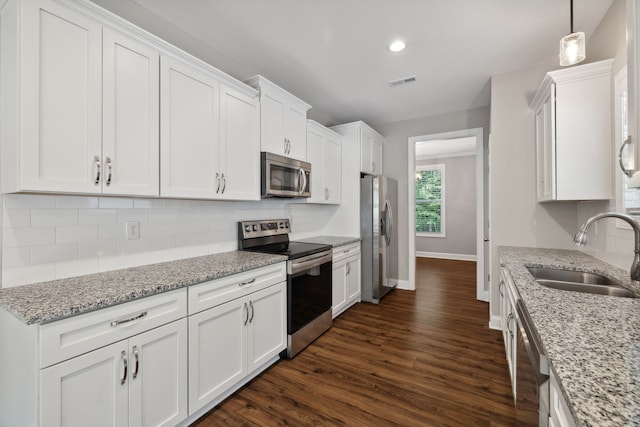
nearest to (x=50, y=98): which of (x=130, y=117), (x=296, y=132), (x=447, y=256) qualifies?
(x=130, y=117)

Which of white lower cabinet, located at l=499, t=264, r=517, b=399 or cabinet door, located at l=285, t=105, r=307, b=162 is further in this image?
cabinet door, located at l=285, t=105, r=307, b=162

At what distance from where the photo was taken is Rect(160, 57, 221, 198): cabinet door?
183cm

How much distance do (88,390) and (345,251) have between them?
2607 mm

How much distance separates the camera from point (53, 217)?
1571 mm

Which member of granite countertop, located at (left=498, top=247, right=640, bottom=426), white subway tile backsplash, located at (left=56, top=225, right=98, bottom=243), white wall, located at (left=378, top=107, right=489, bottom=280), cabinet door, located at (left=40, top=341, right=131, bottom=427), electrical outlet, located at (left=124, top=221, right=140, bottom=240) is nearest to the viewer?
granite countertop, located at (left=498, top=247, right=640, bottom=426)

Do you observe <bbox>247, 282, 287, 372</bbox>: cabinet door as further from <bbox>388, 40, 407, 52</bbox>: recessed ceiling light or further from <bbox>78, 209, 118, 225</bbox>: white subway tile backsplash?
<bbox>388, 40, 407, 52</bbox>: recessed ceiling light

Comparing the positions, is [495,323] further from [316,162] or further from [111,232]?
[111,232]

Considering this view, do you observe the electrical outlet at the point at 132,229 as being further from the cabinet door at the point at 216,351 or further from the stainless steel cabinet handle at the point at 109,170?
the cabinet door at the point at 216,351

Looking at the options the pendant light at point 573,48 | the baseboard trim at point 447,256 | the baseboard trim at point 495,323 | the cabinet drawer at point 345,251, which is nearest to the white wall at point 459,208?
the baseboard trim at point 447,256

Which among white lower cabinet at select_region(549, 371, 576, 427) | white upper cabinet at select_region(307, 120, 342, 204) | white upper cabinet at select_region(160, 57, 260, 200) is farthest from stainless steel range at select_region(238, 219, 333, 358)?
white lower cabinet at select_region(549, 371, 576, 427)

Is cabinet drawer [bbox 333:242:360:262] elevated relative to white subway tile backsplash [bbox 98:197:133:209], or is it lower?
lower

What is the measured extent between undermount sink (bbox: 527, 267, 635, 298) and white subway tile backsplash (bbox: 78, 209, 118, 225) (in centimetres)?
264

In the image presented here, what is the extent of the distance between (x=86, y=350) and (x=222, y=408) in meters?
1.00

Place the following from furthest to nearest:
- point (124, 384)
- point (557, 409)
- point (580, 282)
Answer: point (580, 282), point (124, 384), point (557, 409)
